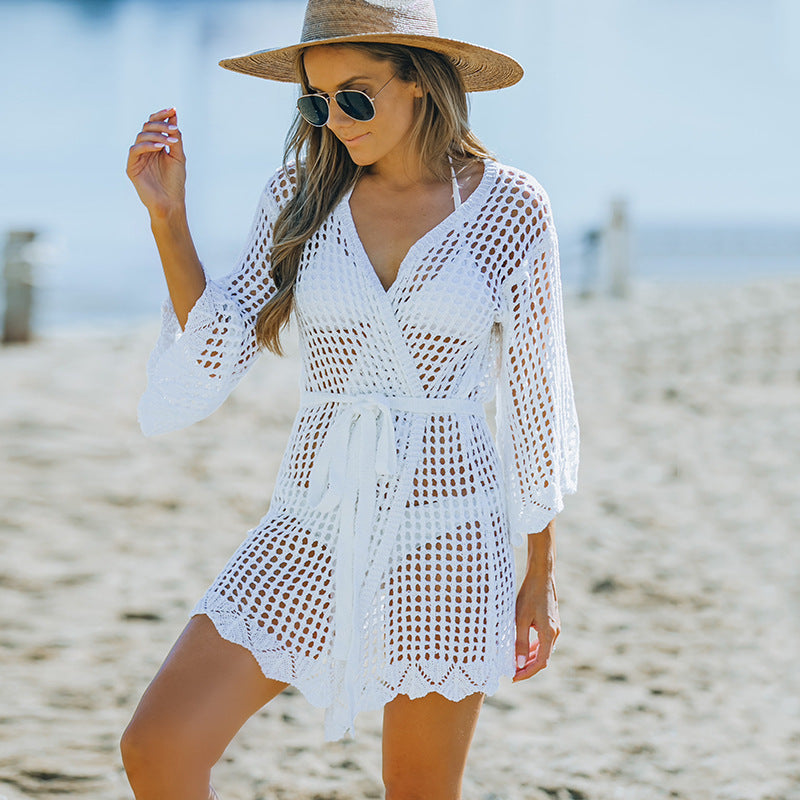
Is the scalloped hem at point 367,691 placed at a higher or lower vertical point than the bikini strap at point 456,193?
lower

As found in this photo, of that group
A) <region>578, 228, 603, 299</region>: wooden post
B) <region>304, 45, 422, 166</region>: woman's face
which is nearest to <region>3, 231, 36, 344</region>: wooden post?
<region>578, 228, 603, 299</region>: wooden post

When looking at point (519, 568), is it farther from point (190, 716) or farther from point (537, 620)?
point (190, 716)

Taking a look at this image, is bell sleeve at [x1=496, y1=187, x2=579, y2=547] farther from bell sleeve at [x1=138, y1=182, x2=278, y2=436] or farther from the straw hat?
bell sleeve at [x1=138, y1=182, x2=278, y2=436]

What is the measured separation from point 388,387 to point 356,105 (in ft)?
1.84

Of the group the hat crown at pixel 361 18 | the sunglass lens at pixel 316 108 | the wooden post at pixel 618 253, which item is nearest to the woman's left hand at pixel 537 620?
the sunglass lens at pixel 316 108

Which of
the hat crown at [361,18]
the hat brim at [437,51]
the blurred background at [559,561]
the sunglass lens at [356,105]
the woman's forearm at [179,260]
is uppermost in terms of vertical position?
the hat crown at [361,18]

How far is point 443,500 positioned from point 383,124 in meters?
0.77

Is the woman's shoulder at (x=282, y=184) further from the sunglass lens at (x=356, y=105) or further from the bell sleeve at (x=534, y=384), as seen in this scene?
the bell sleeve at (x=534, y=384)

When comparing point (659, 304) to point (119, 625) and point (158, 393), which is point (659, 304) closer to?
point (119, 625)

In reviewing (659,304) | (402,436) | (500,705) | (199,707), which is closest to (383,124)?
(402,436)

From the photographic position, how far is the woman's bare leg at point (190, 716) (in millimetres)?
1903

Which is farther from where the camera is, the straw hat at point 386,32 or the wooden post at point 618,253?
the wooden post at point 618,253

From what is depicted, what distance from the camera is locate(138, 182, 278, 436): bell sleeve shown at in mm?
2281

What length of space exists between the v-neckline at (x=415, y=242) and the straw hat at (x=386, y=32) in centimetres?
22
